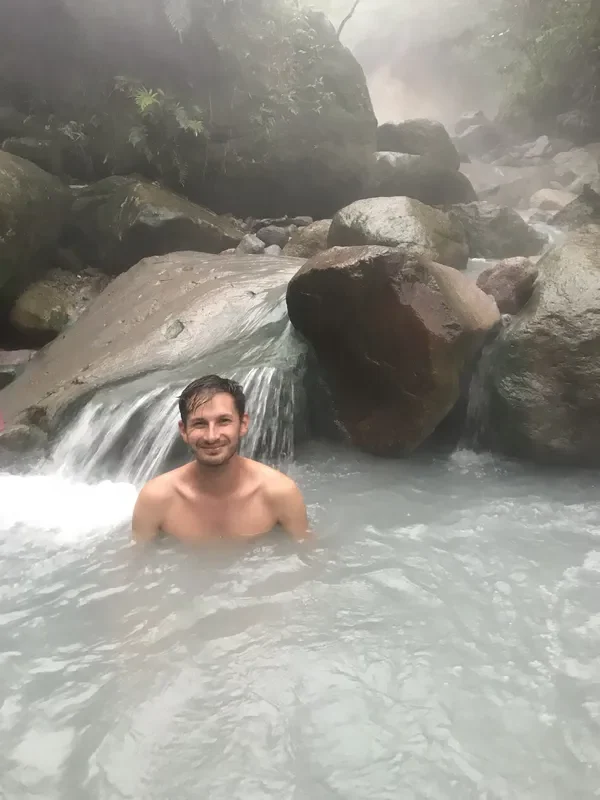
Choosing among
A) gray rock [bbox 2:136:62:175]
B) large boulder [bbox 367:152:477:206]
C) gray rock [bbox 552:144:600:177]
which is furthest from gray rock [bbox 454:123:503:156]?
gray rock [bbox 2:136:62:175]

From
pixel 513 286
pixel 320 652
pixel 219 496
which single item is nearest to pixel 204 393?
pixel 219 496

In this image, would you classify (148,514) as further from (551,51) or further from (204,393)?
(551,51)

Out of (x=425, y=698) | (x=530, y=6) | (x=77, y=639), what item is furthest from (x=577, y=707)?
(x=530, y=6)

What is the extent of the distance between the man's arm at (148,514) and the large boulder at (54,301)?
528cm

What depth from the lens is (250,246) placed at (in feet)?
28.2

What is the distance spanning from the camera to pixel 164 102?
9164 mm

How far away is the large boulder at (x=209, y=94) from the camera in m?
8.86

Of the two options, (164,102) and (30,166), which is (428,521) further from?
(164,102)

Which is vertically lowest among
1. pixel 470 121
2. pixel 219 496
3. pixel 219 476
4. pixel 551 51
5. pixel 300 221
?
pixel 219 496

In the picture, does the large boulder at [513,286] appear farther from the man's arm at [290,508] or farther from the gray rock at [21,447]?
the gray rock at [21,447]

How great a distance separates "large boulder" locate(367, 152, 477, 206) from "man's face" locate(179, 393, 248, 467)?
8612 mm

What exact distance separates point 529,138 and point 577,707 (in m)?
22.4

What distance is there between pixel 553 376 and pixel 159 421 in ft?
9.53

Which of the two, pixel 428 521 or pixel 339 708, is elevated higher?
pixel 428 521
